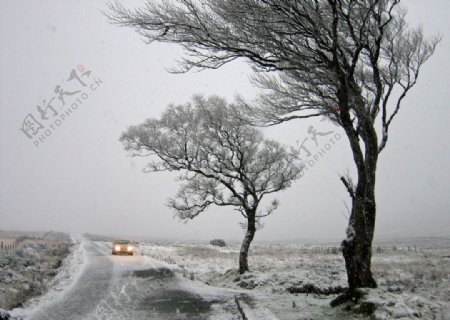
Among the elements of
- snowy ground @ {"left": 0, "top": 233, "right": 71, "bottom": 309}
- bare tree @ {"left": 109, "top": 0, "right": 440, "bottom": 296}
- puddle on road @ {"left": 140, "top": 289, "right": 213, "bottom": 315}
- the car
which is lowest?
puddle on road @ {"left": 140, "top": 289, "right": 213, "bottom": 315}

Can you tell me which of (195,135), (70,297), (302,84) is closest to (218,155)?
(195,135)

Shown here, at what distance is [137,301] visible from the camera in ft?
33.8

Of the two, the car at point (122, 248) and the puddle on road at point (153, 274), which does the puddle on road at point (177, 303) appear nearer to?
the puddle on road at point (153, 274)

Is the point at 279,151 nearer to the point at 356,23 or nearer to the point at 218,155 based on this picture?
the point at 218,155

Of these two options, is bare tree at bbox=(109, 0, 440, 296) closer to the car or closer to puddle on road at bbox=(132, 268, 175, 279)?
puddle on road at bbox=(132, 268, 175, 279)

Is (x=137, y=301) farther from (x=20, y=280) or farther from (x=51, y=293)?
(x=20, y=280)

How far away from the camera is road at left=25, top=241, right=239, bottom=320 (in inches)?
341

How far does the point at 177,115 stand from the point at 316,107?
8613 millimetres

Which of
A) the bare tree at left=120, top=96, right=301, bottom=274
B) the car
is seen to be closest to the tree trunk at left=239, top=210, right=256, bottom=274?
the bare tree at left=120, top=96, right=301, bottom=274

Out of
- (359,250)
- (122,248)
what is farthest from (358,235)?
(122,248)

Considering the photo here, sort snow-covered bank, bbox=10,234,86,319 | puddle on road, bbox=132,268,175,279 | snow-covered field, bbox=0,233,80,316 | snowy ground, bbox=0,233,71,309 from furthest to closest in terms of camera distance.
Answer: puddle on road, bbox=132,268,175,279 < snowy ground, bbox=0,233,71,309 < snow-covered field, bbox=0,233,80,316 < snow-covered bank, bbox=10,234,86,319

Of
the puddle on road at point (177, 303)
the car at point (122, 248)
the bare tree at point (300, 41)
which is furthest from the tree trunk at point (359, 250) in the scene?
the car at point (122, 248)

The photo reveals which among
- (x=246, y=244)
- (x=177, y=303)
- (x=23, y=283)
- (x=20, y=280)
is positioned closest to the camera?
(x=177, y=303)

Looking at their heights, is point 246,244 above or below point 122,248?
above
